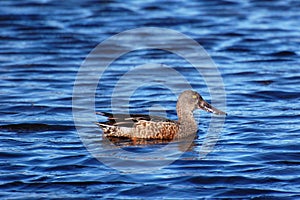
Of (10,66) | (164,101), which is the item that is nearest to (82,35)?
(10,66)

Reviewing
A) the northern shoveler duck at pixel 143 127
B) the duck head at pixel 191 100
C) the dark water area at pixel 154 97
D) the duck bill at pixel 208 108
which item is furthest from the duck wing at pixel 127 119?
the duck bill at pixel 208 108

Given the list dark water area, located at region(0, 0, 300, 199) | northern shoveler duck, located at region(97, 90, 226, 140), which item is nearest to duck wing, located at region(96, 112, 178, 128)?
northern shoveler duck, located at region(97, 90, 226, 140)

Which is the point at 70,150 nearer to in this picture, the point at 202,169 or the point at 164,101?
the point at 202,169

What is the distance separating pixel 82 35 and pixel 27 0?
4076 mm

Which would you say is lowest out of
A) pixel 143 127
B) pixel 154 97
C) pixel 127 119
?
pixel 143 127

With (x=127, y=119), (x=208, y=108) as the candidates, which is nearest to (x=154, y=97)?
(x=208, y=108)

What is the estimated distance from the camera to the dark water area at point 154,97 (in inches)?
348

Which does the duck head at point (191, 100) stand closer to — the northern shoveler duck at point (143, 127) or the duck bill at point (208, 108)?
the duck bill at point (208, 108)

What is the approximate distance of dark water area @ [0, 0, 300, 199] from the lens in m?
8.84

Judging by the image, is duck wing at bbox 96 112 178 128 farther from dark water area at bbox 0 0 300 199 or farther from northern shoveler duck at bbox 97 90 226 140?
dark water area at bbox 0 0 300 199

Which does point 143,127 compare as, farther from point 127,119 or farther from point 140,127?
point 127,119

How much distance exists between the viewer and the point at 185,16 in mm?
19594

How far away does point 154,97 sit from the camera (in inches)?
511

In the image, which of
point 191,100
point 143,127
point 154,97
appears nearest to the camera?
point 143,127
